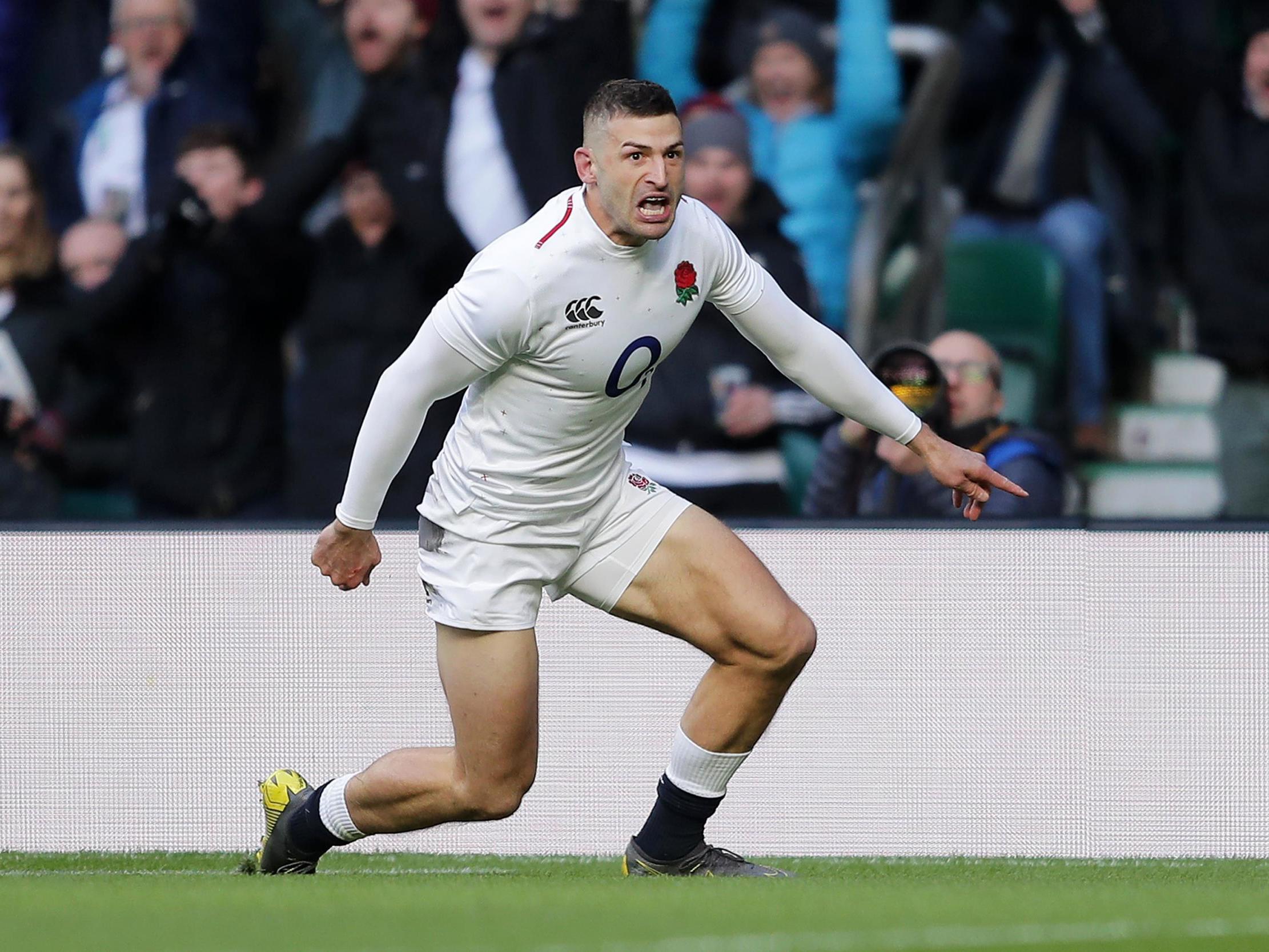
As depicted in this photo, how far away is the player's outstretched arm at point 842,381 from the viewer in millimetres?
5125

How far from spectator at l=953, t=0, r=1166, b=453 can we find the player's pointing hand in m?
2.97

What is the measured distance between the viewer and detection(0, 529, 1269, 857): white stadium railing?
6504 mm

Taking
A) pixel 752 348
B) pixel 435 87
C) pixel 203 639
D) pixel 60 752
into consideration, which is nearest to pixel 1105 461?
pixel 752 348

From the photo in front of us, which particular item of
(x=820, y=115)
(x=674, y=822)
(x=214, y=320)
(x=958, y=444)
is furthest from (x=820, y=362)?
(x=214, y=320)

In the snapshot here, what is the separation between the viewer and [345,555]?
5.02 m

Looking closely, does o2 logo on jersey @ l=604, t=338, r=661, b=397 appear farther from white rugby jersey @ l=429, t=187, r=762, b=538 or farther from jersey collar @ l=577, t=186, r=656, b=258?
jersey collar @ l=577, t=186, r=656, b=258

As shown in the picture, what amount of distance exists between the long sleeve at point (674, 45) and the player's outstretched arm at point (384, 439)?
339 centimetres

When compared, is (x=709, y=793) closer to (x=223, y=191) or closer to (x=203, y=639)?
(x=203, y=639)

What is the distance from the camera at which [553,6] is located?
313 inches

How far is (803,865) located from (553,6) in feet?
11.6

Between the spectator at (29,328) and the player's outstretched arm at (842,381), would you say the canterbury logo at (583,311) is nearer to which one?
the player's outstretched arm at (842,381)

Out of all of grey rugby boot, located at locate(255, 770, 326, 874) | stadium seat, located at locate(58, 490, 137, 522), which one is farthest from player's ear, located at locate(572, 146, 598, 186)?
stadium seat, located at locate(58, 490, 137, 522)

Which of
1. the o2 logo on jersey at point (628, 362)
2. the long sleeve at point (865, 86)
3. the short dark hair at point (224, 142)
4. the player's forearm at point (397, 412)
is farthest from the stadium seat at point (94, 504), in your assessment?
the o2 logo on jersey at point (628, 362)

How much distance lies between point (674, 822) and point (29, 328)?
407 centimetres
